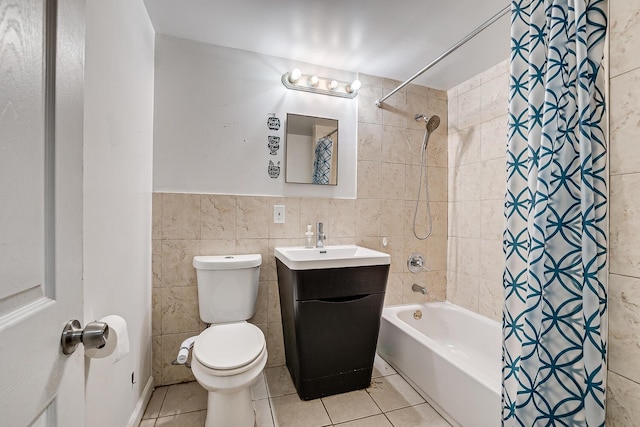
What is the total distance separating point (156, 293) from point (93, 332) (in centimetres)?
140

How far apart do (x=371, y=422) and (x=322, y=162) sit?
166 centimetres

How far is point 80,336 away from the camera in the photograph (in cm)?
54

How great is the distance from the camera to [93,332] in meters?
0.55

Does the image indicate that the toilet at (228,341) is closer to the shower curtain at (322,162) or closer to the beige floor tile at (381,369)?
the shower curtain at (322,162)

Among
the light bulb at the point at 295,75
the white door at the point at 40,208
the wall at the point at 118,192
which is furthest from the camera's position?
the light bulb at the point at 295,75

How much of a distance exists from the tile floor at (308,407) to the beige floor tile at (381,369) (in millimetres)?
71

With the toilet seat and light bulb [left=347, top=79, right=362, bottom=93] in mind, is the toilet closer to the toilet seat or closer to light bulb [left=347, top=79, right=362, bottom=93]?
the toilet seat

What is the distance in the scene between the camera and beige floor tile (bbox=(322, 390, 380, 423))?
155cm

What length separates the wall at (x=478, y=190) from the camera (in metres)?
2.00

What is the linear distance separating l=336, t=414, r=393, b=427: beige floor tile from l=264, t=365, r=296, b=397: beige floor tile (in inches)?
16.9

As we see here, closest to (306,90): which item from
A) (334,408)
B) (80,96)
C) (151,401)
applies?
(80,96)

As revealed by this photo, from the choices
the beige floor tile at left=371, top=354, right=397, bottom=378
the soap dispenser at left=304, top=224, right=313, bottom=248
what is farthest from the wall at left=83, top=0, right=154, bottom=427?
the beige floor tile at left=371, top=354, right=397, bottom=378

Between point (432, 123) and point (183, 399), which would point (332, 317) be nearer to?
point (183, 399)

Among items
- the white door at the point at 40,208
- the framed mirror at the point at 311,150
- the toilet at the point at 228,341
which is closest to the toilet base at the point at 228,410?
the toilet at the point at 228,341
